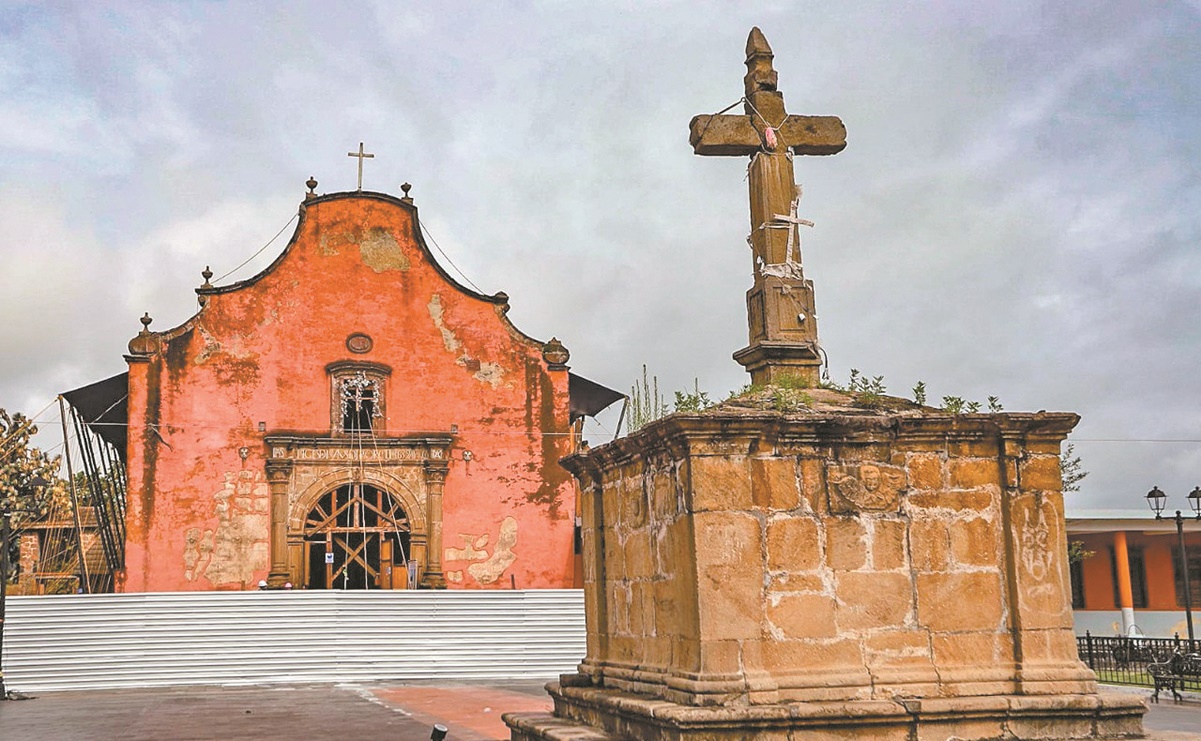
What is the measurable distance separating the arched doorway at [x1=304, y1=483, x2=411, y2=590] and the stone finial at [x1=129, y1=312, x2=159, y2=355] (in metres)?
4.30

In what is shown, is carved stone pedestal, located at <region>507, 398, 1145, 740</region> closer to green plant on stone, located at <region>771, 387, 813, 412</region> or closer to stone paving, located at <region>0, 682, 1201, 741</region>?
green plant on stone, located at <region>771, 387, 813, 412</region>

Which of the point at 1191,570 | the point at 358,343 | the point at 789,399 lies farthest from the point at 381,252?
the point at 1191,570

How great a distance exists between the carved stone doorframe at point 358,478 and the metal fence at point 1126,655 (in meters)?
11.8

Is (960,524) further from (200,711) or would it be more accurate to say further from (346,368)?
(346,368)

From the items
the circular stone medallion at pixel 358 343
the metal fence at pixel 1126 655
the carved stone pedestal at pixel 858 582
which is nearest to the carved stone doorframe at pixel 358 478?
the circular stone medallion at pixel 358 343

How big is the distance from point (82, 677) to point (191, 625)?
173 centimetres

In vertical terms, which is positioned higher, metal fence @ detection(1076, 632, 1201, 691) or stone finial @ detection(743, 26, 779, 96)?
stone finial @ detection(743, 26, 779, 96)

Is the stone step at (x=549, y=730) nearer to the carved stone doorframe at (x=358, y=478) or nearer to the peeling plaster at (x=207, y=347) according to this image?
the carved stone doorframe at (x=358, y=478)

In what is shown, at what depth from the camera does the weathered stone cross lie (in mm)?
7250

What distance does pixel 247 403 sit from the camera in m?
23.2

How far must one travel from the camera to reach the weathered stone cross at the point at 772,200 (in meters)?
7.25

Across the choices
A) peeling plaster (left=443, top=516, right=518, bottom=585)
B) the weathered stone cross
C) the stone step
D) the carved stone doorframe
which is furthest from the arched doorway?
the weathered stone cross

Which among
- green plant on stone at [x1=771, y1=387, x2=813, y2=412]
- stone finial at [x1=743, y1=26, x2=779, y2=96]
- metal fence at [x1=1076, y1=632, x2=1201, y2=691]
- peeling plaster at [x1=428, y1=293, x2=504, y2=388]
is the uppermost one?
peeling plaster at [x1=428, y1=293, x2=504, y2=388]

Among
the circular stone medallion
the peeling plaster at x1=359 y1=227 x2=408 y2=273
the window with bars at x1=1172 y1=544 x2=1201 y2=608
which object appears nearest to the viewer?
the circular stone medallion
